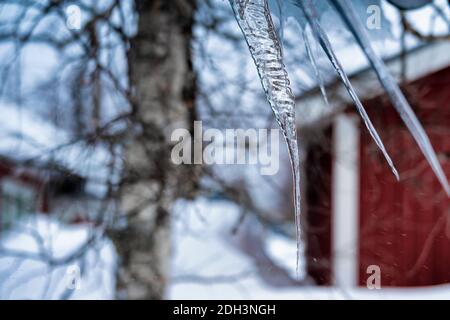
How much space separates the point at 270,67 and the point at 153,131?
75 cm

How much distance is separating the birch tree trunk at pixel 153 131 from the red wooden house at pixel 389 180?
0.55m

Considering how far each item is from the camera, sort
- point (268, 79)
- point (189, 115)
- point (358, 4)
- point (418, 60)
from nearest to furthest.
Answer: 1. point (268, 79)
2. point (358, 4)
3. point (189, 115)
4. point (418, 60)

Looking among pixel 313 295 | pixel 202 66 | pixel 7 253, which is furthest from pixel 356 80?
pixel 7 253

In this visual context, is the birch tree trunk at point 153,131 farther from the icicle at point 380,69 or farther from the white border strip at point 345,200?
the white border strip at point 345,200

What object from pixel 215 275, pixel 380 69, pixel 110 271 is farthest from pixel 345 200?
pixel 110 271

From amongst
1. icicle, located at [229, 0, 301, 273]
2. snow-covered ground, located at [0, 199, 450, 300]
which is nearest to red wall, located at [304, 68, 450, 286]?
snow-covered ground, located at [0, 199, 450, 300]

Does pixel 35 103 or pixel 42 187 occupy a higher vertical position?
pixel 35 103

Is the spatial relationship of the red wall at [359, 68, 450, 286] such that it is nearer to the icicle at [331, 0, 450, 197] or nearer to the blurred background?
the blurred background

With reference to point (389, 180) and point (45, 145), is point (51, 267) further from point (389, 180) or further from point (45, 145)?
point (389, 180)

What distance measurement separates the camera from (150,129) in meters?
1.89

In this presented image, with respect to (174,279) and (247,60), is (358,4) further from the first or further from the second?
(174,279)

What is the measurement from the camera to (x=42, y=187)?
196 cm

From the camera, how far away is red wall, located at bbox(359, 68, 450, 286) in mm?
2045

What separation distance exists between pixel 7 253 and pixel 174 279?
2.36 feet
